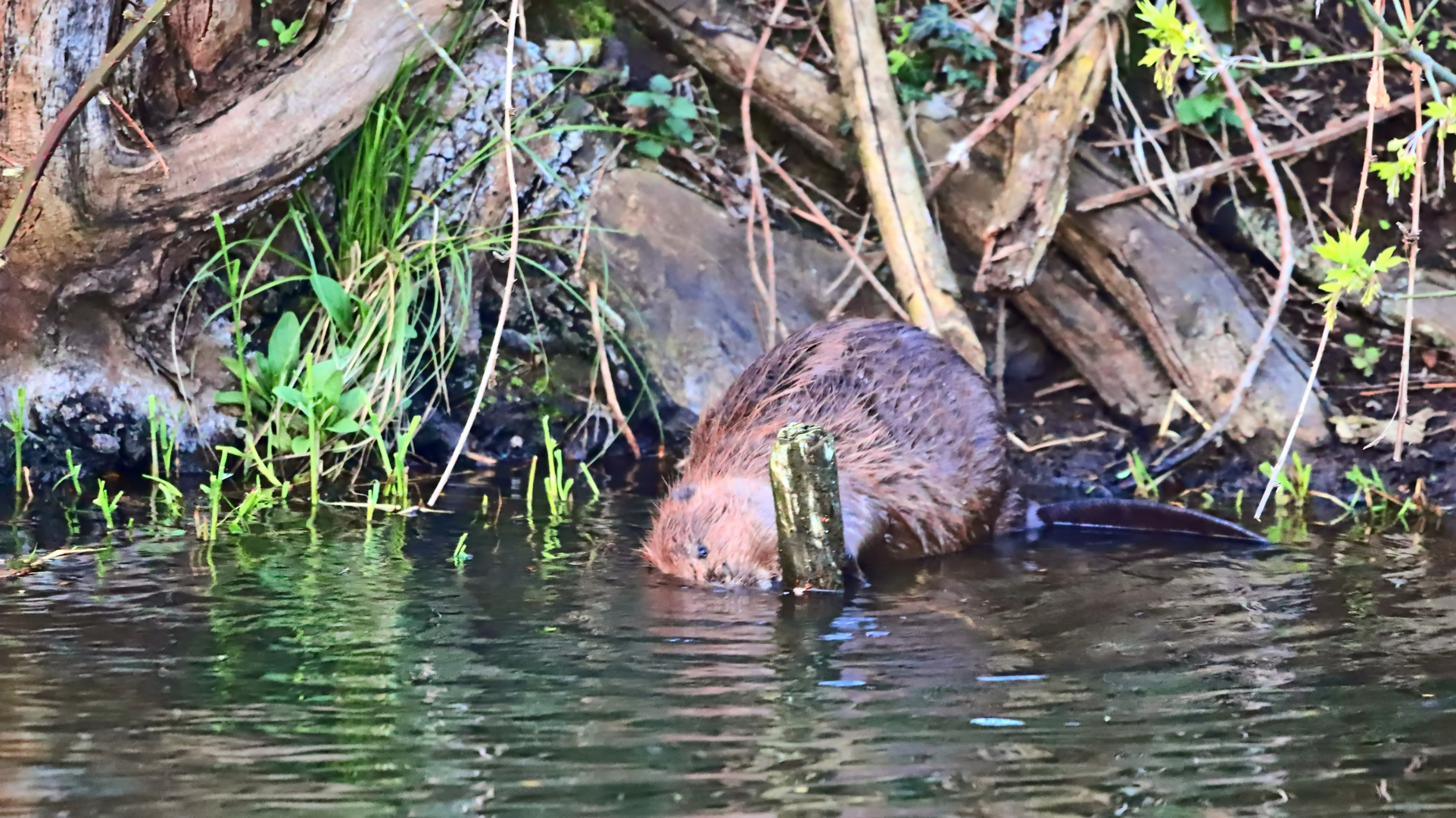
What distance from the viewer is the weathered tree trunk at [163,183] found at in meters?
3.28

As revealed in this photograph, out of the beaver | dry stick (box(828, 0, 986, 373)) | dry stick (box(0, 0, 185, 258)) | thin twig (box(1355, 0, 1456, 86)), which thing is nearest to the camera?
thin twig (box(1355, 0, 1456, 86))

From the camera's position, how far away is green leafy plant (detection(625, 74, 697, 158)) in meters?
4.44

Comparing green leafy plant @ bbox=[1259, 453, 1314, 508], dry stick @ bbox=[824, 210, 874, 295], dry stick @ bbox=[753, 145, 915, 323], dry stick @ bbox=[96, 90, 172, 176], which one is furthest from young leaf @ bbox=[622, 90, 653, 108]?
green leafy plant @ bbox=[1259, 453, 1314, 508]

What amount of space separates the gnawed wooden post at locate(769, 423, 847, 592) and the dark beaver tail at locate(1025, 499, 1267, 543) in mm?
867

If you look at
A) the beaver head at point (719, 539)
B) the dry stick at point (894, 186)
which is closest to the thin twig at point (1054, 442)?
the dry stick at point (894, 186)

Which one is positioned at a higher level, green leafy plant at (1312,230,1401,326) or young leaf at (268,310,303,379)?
young leaf at (268,310,303,379)

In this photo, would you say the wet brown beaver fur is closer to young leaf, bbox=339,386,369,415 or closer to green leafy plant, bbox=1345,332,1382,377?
young leaf, bbox=339,386,369,415

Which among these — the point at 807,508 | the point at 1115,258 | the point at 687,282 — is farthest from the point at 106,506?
the point at 1115,258

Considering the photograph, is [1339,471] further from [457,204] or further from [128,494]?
[128,494]

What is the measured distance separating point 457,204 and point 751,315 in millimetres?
914

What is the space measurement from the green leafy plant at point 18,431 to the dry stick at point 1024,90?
8.19ft

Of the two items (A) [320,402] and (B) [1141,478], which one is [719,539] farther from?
(B) [1141,478]

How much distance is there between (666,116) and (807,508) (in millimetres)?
2175

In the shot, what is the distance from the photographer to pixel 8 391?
3.53m
